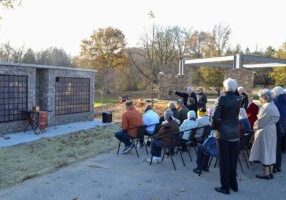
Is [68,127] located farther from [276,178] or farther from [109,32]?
[109,32]

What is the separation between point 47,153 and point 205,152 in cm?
450

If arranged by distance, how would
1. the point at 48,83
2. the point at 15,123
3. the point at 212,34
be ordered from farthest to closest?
the point at 212,34, the point at 48,83, the point at 15,123

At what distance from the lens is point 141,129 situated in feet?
31.4

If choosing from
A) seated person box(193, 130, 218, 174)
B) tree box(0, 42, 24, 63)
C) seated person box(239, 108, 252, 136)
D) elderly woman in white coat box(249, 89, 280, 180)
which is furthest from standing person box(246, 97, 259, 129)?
tree box(0, 42, 24, 63)

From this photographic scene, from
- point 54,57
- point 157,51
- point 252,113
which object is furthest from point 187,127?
point 54,57

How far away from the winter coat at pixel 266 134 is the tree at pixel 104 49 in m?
37.1

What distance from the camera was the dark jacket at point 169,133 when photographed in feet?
26.5

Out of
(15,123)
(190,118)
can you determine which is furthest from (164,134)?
(15,123)

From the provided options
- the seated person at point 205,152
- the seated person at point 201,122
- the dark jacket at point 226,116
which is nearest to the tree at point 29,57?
the seated person at point 201,122

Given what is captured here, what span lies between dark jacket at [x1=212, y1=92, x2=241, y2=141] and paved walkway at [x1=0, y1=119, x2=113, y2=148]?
707cm

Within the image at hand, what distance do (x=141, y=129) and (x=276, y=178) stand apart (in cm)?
338

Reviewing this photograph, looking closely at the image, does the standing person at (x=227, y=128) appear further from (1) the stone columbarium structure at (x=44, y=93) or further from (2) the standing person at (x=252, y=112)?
(1) the stone columbarium structure at (x=44, y=93)

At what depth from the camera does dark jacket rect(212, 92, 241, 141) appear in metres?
6.19

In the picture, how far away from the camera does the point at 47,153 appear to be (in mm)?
10188
